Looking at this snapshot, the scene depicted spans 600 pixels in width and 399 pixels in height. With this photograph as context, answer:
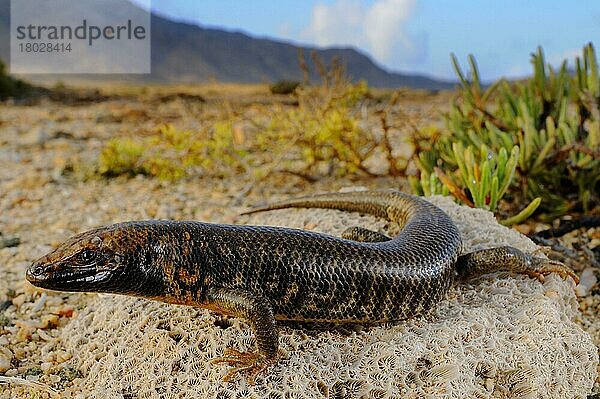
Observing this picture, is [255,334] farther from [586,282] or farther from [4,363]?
[586,282]

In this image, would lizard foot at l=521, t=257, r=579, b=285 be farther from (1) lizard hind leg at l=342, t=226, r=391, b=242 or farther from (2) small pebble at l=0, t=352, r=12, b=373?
(2) small pebble at l=0, t=352, r=12, b=373

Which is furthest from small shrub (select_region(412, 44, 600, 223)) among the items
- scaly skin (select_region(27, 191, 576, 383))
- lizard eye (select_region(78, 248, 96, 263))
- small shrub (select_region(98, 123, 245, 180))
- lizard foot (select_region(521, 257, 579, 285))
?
lizard eye (select_region(78, 248, 96, 263))

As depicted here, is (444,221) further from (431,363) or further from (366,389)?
(366,389)

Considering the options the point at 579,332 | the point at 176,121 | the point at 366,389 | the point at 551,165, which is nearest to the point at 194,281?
the point at 366,389

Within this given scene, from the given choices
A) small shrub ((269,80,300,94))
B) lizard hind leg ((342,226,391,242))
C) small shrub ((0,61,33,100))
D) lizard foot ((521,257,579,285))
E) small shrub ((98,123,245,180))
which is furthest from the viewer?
small shrub ((0,61,33,100))

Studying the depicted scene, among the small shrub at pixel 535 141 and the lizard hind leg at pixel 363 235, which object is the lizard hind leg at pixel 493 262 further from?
the small shrub at pixel 535 141

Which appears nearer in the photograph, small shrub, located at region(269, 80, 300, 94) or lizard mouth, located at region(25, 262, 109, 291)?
lizard mouth, located at region(25, 262, 109, 291)
